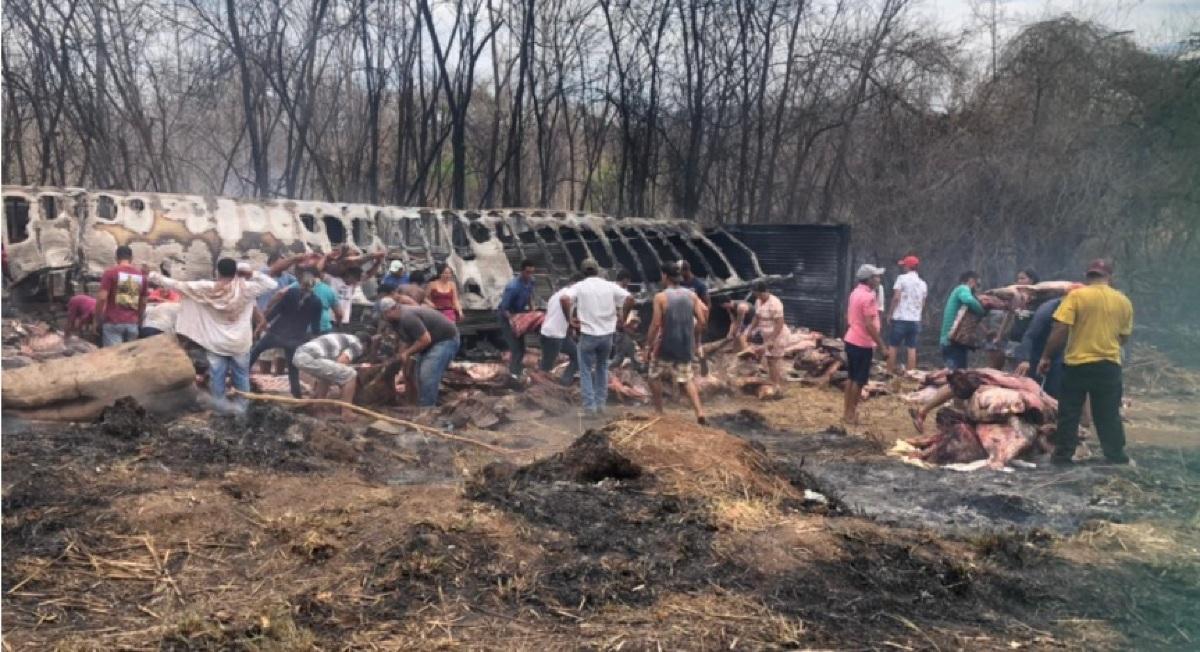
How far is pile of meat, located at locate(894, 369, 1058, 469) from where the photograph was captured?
7926 mm

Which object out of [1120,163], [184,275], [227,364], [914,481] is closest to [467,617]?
[914,481]

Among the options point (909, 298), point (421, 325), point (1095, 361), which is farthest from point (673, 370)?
point (909, 298)

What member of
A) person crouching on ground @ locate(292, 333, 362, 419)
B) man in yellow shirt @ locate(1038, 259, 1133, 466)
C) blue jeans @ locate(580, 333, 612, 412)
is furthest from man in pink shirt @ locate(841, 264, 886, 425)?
person crouching on ground @ locate(292, 333, 362, 419)

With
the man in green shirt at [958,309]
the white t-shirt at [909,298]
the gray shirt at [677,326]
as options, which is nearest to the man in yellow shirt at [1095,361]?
the man in green shirt at [958,309]

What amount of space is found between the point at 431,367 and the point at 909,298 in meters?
7.07

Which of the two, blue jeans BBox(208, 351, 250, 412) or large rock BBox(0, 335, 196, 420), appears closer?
large rock BBox(0, 335, 196, 420)

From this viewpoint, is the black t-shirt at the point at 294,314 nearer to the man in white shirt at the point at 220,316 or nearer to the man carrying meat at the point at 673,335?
the man in white shirt at the point at 220,316

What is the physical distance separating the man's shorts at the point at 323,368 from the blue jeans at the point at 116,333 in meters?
1.97

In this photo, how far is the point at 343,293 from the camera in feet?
37.9

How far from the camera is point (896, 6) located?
67.3ft

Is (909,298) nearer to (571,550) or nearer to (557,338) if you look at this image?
(557,338)

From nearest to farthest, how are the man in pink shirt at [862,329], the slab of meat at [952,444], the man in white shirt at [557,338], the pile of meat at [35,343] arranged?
the slab of meat at [952,444] < the man in pink shirt at [862,329] < the pile of meat at [35,343] < the man in white shirt at [557,338]

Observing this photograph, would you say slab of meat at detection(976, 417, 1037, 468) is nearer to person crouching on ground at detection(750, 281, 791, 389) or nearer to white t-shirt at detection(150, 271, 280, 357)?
person crouching on ground at detection(750, 281, 791, 389)

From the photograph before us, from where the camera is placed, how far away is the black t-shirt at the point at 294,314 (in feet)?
31.0
